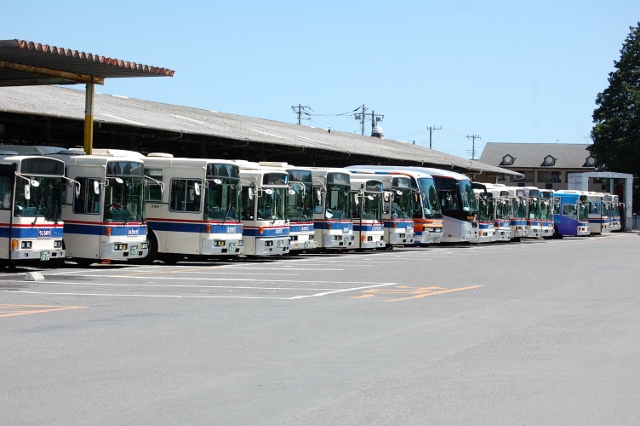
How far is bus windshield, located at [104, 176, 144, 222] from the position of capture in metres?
24.2

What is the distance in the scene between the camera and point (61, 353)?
34.3 feet

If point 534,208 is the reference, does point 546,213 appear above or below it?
below

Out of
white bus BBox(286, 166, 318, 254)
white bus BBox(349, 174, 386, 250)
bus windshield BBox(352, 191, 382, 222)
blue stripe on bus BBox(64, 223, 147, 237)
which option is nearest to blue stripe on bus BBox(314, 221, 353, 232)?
white bus BBox(286, 166, 318, 254)

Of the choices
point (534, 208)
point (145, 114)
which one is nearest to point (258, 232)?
point (145, 114)

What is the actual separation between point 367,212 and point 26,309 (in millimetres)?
21198

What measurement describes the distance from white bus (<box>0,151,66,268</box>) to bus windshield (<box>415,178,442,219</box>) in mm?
19355

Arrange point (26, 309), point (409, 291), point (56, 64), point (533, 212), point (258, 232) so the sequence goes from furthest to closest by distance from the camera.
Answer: point (533, 212) → point (258, 232) → point (56, 64) → point (409, 291) → point (26, 309)

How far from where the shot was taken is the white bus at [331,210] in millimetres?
32375

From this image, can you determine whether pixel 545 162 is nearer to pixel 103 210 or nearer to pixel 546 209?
pixel 546 209

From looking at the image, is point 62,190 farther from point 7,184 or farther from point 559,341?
point 559,341

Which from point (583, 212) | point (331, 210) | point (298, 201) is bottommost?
point (331, 210)

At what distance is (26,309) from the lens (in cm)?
1478

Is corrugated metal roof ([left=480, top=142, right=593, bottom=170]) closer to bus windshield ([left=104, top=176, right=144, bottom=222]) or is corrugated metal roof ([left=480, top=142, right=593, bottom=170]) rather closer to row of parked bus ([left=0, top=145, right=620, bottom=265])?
row of parked bus ([left=0, top=145, right=620, bottom=265])

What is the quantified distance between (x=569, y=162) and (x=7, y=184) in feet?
371
